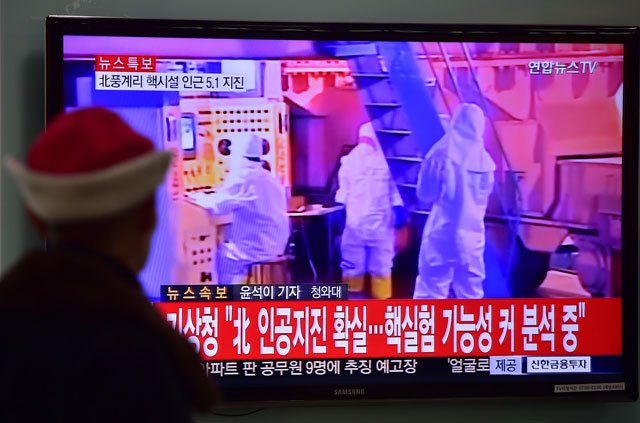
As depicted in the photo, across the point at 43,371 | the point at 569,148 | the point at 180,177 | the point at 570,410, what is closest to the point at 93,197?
the point at 43,371

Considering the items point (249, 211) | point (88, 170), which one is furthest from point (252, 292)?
point (88, 170)

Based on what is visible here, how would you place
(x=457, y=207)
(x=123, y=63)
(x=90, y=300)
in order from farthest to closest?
1. (x=457, y=207)
2. (x=123, y=63)
3. (x=90, y=300)

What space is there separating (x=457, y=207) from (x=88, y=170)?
1.78 meters

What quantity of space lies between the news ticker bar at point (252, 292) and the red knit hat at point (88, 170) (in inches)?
60.3

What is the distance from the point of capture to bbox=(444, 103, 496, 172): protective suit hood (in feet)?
9.31

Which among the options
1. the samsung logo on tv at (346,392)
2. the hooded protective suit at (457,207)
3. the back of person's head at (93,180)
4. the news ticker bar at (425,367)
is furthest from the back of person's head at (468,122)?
the back of person's head at (93,180)

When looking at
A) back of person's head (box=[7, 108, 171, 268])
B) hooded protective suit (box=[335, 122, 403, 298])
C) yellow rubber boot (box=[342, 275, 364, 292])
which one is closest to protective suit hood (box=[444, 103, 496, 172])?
hooded protective suit (box=[335, 122, 403, 298])

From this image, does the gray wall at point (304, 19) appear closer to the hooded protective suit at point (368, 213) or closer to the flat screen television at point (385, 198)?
the flat screen television at point (385, 198)

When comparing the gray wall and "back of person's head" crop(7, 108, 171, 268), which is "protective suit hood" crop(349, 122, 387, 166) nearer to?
the gray wall

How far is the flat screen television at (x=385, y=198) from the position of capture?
2.74 m

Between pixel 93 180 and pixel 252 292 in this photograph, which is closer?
pixel 93 180

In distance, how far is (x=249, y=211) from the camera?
2.76 m

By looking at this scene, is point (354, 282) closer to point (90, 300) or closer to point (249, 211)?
point (249, 211)

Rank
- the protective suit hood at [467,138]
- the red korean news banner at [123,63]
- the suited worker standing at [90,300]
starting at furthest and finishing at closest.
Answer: the protective suit hood at [467,138] → the red korean news banner at [123,63] → the suited worker standing at [90,300]
